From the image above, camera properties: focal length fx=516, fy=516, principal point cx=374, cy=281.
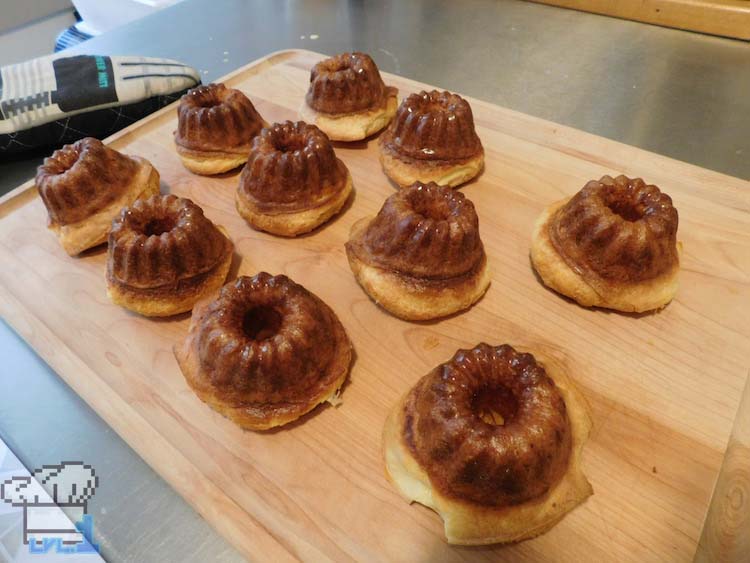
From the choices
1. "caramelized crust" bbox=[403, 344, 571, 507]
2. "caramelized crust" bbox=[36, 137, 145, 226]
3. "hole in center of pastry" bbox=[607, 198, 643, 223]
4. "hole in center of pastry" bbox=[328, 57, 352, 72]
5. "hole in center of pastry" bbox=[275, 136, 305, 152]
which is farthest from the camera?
"hole in center of pastry" bbox=[328, 57, 352, 72]

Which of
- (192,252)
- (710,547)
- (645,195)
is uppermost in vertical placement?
(645,195)

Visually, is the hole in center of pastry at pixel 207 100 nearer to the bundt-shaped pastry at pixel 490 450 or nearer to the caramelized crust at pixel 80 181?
the caramelized crust at pixel 80 181

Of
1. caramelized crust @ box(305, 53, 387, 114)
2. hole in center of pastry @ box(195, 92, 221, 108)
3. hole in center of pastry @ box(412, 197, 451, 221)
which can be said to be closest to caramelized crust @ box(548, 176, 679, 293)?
hole in center of pastry @ box(412, 197, 451, 221)

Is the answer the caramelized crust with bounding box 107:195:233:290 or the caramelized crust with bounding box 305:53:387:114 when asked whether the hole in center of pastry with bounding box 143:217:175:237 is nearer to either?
the caramelized crust with bounding box 107:195:233:290

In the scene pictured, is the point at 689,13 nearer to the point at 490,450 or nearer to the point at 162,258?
the point at 490,450

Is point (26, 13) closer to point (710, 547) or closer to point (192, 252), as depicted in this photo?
point (192, 252)

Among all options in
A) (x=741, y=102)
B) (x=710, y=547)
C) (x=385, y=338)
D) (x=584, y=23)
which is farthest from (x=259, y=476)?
(x=584, y=23)

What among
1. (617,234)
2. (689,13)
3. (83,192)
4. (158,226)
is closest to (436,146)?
(617,234)
